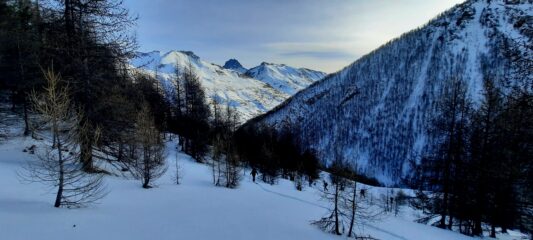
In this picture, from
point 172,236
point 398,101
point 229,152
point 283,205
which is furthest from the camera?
point 398,101

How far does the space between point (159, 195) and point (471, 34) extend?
213 metres

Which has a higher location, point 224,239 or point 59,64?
point 59,64

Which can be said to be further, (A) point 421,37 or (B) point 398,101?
(A) point 421,37

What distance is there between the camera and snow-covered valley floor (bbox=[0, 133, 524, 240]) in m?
8.91

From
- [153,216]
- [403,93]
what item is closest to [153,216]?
[153,216]

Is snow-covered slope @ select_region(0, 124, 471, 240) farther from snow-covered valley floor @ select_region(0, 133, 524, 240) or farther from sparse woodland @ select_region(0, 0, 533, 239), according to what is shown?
sparse woodland @ select_region(0, 0, 533, 239)

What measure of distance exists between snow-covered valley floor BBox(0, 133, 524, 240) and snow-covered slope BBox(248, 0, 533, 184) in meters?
116

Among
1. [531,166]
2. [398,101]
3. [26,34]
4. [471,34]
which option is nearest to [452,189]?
[531,166]

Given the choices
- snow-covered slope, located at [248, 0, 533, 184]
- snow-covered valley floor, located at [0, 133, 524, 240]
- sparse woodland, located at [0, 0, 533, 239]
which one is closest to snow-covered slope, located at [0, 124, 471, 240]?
snow-covered valley floor, located at [0, 133, 524, 240]

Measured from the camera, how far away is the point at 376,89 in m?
183

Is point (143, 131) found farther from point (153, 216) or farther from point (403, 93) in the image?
point (403, 93)

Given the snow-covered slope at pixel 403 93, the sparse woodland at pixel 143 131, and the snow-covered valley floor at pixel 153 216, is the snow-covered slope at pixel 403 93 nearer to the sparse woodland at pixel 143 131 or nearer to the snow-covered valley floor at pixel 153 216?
the sparse woodland at pixel 143 131

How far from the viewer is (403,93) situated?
558 ft

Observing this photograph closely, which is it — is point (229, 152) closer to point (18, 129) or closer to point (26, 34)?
point (18, 129)
